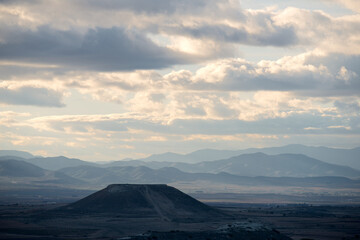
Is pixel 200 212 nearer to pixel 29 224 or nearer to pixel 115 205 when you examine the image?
pixel 115 205

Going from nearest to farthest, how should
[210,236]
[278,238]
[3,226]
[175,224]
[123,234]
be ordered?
[210,236], [278,238], [123,234], [3,226], [175,224]

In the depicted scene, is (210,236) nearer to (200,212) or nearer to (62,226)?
(62,226)

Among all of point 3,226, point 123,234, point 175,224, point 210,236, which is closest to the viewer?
point 210,236

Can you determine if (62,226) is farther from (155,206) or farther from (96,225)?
(155,206)

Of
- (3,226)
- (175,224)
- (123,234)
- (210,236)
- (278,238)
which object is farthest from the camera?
(175,224)

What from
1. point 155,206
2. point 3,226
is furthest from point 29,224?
point 155,206

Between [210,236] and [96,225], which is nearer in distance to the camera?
[210,236]

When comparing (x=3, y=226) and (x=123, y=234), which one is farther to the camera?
(x=3, y=226)

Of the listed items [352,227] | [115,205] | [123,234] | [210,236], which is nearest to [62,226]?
[123,234]
